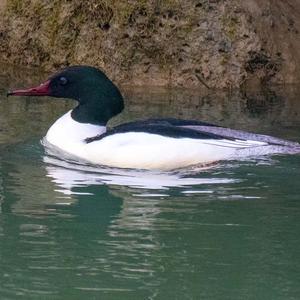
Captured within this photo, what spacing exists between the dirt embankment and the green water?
323 centimetres

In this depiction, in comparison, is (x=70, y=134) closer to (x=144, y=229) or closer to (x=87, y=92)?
(x=87, y=92)

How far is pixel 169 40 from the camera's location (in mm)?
13750

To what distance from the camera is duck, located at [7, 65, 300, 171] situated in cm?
908

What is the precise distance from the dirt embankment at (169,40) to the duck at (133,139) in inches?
154

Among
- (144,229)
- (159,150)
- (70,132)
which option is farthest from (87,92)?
(144,229)

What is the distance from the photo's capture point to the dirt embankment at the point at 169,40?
44.9ft

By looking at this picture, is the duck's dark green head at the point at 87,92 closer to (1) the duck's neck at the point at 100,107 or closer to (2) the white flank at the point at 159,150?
(1) the duck's neck at the point at 100,107

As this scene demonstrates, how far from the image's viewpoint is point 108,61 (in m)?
13.8

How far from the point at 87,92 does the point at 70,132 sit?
403 mm

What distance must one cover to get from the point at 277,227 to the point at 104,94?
2.86m

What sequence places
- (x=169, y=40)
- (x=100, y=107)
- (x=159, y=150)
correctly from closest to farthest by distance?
(x=159, y=150)
(x=100, y=107)
(x=169, y=40)

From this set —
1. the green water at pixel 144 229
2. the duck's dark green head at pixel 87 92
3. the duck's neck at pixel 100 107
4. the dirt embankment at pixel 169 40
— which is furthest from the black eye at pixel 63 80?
the dirt embankment at pixel 169 40

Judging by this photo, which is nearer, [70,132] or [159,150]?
[159,150]

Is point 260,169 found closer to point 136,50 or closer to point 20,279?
point 20,279
